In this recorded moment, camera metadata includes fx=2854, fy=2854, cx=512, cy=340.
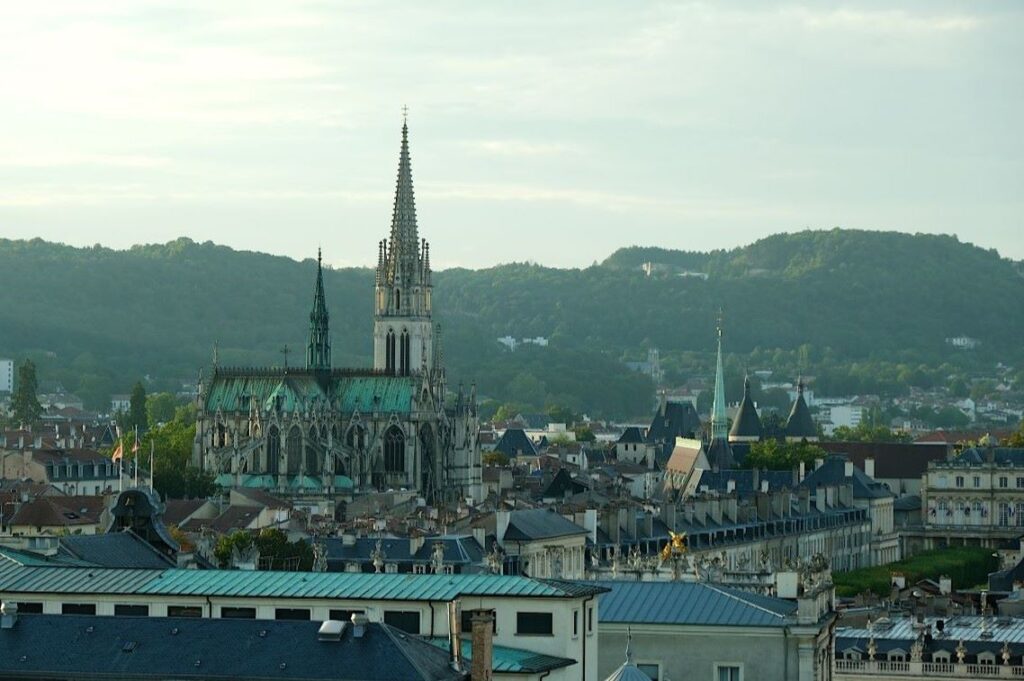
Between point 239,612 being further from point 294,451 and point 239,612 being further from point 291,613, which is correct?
point 294,451

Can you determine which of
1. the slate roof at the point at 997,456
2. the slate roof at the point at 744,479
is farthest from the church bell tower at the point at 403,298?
the slate roof at the point at 997,456

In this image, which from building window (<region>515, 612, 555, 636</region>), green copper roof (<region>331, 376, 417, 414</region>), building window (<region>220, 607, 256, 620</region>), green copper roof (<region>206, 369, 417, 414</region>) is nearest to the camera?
building window (<region>515, 612, 555, 636</region>)

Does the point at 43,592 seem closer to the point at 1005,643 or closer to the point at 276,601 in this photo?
the point at 276,601

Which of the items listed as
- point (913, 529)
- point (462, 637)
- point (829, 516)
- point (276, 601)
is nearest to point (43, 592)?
point (276, 601)

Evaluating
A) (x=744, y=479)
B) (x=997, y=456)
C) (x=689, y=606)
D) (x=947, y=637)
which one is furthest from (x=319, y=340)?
(x=689, y=606)

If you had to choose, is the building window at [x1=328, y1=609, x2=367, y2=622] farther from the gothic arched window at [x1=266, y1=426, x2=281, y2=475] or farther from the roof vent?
the gothic arched window at [x1=266, y1=426, x2=281, y2=475]

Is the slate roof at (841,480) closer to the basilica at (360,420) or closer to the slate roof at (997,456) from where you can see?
the slate roof at (997,456)

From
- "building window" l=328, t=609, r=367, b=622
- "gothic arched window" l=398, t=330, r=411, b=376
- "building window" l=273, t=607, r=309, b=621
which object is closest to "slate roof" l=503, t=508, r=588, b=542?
"building window" l=273, t=607, r=309, b=621
